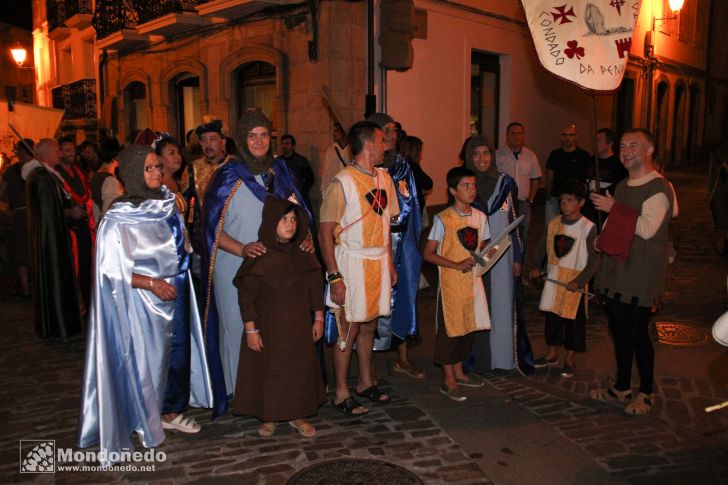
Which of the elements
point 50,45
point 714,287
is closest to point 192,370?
point 714,287

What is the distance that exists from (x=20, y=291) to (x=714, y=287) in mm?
9315

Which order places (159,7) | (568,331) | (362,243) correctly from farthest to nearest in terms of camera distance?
(159,7)
(568,331)
(362,243)

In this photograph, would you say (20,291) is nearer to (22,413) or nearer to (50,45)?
(22,413)

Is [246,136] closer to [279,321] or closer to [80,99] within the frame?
[279,321]

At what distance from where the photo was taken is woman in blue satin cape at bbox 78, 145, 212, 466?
3785 mm

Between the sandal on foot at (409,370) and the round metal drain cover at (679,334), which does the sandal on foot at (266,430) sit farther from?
the round metal drain cover at (679,334)

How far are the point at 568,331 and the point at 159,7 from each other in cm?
1319

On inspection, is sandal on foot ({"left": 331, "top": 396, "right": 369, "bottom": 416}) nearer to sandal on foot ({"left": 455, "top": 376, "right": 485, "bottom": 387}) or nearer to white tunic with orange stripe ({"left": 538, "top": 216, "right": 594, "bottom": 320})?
sandal on foot ({"left": 455, "top": 376, "right": 485, "bottom": 387})

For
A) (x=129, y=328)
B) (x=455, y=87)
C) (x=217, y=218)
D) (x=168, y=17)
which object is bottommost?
(x=129, y=328)

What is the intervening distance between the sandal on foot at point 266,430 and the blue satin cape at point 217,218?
0.33 metres

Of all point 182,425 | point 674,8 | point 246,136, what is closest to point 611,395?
point 182,425

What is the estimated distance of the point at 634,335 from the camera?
4453 mm

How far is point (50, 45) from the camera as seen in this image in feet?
81.1

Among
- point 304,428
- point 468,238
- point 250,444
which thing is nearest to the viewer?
point 250,444
